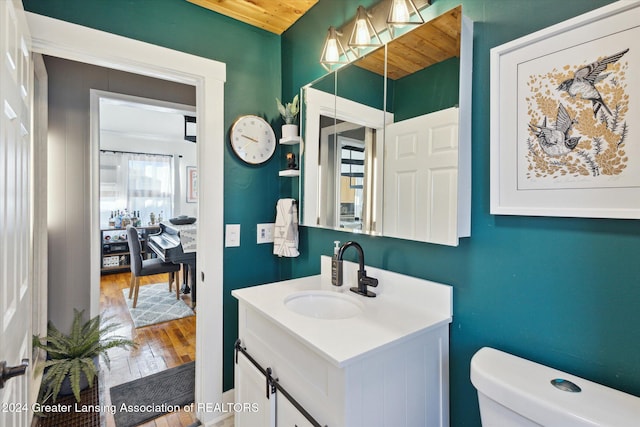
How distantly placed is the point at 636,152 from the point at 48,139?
310cm

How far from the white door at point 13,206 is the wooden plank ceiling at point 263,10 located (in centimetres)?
97

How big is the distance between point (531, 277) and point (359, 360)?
59 centimetres

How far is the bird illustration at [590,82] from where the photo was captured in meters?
0.79

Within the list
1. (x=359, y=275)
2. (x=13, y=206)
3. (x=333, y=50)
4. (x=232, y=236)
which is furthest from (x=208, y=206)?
(x=333, y=50)

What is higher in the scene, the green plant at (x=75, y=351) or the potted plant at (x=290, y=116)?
the potted plant at (x=290, y=116)

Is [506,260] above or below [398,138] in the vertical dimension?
below

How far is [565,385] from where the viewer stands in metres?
0.78

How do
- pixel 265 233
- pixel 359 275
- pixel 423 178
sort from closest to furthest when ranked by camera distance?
1. pixel 423 178
2. pixel 359 275
3. pixel 265 233

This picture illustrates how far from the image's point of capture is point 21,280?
1123 millimetres

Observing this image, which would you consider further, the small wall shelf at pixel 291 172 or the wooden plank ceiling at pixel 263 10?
the small wall shelf at pixel 291 172

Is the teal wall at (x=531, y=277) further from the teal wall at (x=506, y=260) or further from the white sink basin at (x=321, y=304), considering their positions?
the white sink basin at (x=321, y=304)

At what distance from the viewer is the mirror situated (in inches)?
41.9

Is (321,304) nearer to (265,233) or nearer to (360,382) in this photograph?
(360,382)

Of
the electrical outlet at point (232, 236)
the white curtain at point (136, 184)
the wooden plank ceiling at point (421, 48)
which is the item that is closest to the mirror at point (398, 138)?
the wooden plank ceiling at point (421, 48)
